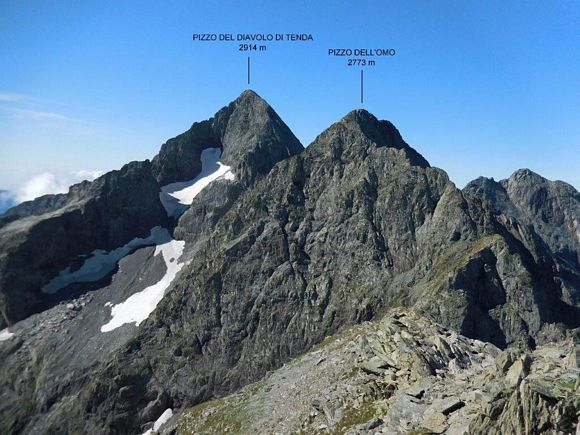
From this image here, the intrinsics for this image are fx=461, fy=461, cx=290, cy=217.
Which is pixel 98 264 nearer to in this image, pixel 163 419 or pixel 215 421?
pixel 163 419

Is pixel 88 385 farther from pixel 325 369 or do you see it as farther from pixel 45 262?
pixel 325 369

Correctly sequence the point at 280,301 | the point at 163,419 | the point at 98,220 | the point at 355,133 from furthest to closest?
the point at 98,220 < the point at 355,133 < the point at 280,301 < the point at 163,419

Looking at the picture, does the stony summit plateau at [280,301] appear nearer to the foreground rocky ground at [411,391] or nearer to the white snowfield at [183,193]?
the foreground rocky ground at [411,391]

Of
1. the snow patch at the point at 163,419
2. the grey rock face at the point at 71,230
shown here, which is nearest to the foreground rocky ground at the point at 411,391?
the snow patch at the point at 163,419

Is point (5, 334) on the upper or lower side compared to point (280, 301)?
lower

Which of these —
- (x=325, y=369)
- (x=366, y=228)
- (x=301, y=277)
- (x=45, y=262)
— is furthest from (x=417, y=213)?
(x=45, y=262)

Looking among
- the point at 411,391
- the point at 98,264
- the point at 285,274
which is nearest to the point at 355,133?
the point at 285,274
